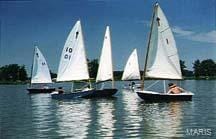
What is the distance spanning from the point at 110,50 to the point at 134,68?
13.6 meters

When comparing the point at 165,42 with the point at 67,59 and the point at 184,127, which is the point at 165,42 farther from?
the point at 184,127

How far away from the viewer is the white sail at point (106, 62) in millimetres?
27719

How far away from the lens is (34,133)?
11242 mm

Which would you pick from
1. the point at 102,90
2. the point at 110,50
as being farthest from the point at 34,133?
the point at 110,50

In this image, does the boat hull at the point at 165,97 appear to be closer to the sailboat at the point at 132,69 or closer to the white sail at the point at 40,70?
the white sail at the point at 40,70

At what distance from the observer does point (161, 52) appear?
74.5 ft

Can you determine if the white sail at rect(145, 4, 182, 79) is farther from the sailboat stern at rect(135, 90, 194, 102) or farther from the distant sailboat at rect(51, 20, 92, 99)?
the distant sailboat at rect(51, 20, 92, 99)

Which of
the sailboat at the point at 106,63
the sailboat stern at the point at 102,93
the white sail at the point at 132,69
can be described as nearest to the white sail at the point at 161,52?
the sailboat stern at the point at 102,93

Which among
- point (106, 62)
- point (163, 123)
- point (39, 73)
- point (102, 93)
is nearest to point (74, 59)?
point (106, 62)

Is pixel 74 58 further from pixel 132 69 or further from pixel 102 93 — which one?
pixel 132 69

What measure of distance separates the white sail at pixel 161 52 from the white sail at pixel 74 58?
17.2ft

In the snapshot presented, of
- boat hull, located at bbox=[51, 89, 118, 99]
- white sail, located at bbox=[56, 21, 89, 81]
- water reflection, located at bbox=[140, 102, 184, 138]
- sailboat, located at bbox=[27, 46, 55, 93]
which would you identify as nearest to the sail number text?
white sail, located at bbox=[56, 21, 89, 81]

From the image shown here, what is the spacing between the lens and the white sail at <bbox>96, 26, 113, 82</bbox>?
27719 millimetres

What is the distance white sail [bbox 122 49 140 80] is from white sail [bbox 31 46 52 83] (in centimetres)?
711
